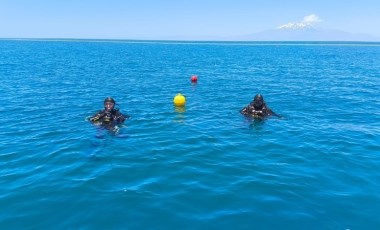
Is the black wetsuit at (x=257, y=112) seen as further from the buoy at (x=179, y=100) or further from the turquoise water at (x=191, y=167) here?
the buoy at (x=179, y=100)

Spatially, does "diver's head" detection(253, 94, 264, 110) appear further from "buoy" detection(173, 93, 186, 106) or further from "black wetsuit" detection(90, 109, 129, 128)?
"black wetsuit" detection(90, 109, 129, 128)

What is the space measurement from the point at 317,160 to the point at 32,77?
36.4m

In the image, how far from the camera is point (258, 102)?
20.8 metres

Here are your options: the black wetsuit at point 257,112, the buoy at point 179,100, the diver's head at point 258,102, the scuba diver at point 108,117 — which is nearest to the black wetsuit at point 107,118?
the scuba diver at point 108,117

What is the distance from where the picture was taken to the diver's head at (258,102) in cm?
2052

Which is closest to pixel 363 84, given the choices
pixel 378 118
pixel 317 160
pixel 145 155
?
pixel 378 118

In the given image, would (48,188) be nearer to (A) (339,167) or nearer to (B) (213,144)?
(B) (213,144)

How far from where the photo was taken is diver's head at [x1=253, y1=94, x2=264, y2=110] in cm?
2052

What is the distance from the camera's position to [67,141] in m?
16.8

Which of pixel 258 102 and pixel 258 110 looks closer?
pixel 258 102

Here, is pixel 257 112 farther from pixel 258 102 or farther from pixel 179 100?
pixel 179 100

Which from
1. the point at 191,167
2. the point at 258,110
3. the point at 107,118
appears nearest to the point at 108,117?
the point at 107,118

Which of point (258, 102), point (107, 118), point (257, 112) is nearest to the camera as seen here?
point (107, 118)

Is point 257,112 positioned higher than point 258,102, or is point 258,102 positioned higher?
point 258,102
